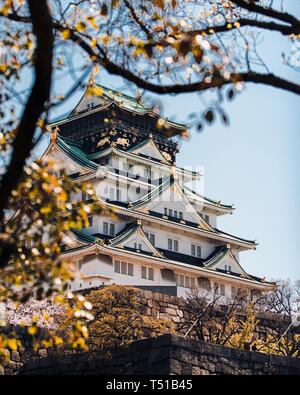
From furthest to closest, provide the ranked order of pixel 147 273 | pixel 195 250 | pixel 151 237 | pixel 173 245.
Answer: pixel 195 250 < pixel 173 245 < pixel 151 237 < pixel 147 273

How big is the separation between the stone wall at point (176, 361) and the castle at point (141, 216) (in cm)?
1839

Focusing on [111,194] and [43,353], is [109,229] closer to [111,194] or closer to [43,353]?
[111,194]

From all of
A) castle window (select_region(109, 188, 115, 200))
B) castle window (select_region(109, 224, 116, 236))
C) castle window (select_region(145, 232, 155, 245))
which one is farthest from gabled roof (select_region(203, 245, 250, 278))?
castle window (select_region(109, 188, 115, 200))

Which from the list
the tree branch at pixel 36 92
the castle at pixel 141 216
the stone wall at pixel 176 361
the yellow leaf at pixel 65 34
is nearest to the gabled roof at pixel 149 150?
the castle at pixel 141 216

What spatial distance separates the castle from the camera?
Answer: 36812 millimetres

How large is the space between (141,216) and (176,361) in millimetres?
25134

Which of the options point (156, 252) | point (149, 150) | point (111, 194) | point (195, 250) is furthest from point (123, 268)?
point (149, 150)

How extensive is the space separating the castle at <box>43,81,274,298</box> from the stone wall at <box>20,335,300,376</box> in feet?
60.3

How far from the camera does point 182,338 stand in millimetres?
14477

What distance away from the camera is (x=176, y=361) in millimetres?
14180

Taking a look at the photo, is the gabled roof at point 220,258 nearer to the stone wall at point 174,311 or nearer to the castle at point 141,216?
the castle at point 141,216

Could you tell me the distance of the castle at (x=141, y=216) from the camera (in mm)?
36812
